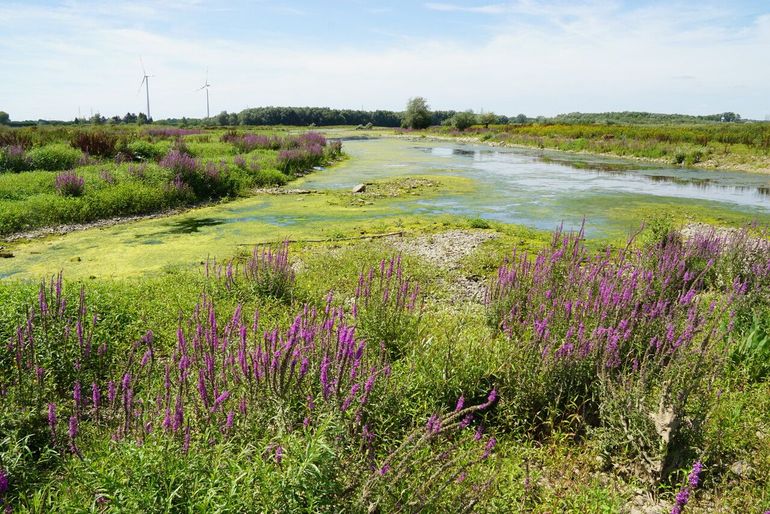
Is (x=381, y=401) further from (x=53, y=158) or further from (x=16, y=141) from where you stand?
(x=16, y=141)

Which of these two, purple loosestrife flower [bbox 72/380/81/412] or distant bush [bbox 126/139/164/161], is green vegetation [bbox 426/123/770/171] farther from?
purple loosestrife flower [bbox 72/380/81/412]

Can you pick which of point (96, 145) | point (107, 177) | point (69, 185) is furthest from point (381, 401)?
point (96, 145)

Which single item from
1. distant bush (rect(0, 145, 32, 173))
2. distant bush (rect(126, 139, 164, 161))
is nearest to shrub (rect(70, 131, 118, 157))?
distant bush (rect(126, 139, 164, 161))

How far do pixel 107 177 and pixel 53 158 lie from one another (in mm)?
3949

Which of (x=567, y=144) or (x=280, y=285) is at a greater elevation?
(x=567, y=144)

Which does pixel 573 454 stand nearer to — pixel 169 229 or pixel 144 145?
pixel 169 229

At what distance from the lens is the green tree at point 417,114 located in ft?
315

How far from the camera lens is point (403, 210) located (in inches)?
677

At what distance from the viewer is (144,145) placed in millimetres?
21828

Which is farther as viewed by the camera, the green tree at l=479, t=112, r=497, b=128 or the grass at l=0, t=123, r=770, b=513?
the green tree at l=479, t=112, r=497, b=128

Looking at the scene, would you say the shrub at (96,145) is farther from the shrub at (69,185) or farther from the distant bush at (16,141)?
the shrub at (69,185)

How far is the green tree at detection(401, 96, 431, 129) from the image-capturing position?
315ft

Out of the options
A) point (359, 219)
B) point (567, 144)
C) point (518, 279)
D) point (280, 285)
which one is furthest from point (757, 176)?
point (280, 285)

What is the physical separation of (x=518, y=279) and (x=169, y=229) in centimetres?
1057
